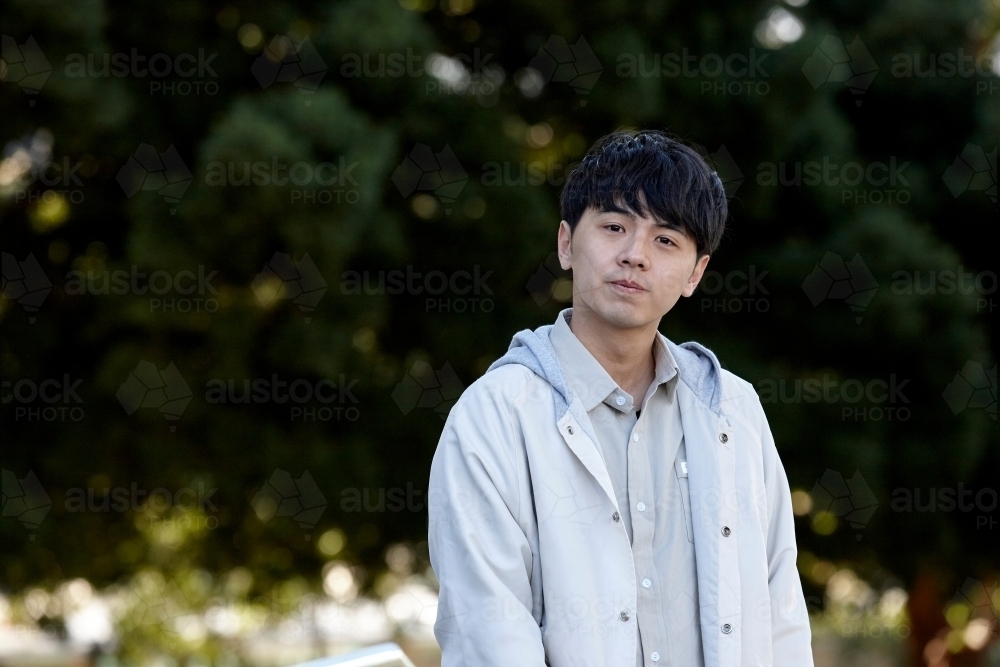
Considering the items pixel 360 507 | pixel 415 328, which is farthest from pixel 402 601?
pixel 415 328

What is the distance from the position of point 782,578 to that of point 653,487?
0.25 m

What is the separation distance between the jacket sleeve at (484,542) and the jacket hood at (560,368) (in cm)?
8

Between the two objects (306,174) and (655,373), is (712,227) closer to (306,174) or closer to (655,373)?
(655,373)

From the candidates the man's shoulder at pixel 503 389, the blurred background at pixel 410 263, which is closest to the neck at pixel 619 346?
the man's shoulder at pixel 503 389

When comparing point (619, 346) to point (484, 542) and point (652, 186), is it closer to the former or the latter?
point (652, 186)

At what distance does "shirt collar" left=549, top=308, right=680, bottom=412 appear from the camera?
1611 millimetres

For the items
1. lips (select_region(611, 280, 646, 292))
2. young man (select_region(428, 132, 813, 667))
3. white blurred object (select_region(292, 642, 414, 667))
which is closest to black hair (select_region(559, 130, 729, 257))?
young man (select_region(428, 132, 813, 667))

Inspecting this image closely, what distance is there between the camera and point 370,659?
156 cm

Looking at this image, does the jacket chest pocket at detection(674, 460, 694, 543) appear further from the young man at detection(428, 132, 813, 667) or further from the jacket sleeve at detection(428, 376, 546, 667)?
the jacket sleeve at detection(428, 376, 546, 667)

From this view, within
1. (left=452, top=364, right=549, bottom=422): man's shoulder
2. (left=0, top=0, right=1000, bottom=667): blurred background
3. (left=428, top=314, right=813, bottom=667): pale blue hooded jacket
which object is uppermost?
(left=0, top=0, right=1000, bottom=667): blurred background

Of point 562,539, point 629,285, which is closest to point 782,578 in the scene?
point 562,539

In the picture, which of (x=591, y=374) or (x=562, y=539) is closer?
(x=562, y=539)

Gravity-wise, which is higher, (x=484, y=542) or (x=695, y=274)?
(x=695, y=274)

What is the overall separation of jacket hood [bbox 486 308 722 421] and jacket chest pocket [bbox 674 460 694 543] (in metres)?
0.10
